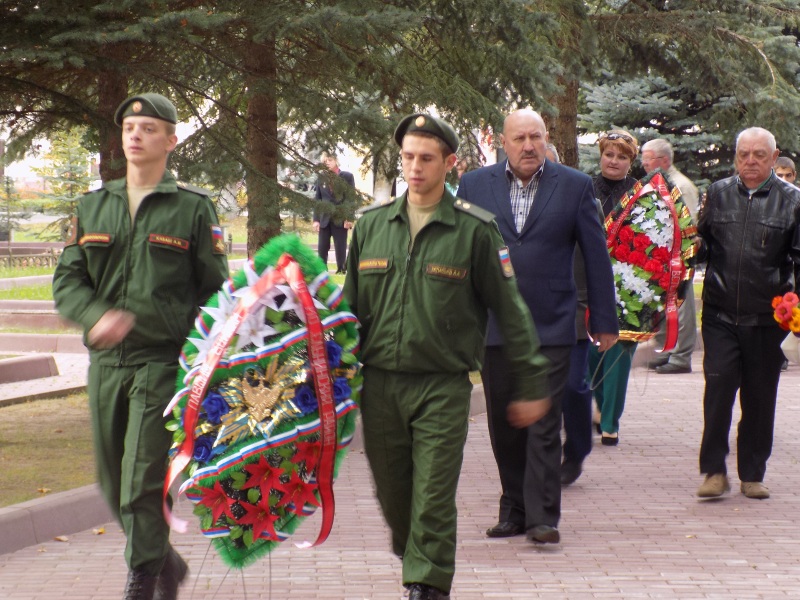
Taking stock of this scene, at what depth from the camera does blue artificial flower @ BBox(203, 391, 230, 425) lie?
4609 mm

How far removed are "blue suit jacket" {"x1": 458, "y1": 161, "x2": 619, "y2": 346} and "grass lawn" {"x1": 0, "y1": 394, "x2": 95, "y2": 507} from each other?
285cm

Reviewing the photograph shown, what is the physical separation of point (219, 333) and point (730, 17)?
13.7 meters

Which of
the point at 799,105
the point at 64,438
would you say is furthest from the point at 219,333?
the point at 799,105

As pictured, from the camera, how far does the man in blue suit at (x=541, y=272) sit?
21.6ft

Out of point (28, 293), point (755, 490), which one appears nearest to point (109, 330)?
point (755, 490)

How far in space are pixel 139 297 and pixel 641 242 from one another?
179 inches

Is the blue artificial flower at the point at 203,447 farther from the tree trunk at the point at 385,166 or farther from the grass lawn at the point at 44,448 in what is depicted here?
the tree trunk at the point at 385,166

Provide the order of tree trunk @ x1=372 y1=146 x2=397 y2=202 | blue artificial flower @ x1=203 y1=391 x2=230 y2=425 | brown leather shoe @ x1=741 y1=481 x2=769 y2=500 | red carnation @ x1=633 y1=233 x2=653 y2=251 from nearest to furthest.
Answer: blue artificial flower @ x1=203 y1=391 x2=230 y2=425 → brown leather shoe @ x1=741 y1=481 x2=769 y2=500 → red carnation @ x1=633 y1=233 x2=653 y2=251 → tree trunk @ x1=372 y1=146 x2=397 y2=202

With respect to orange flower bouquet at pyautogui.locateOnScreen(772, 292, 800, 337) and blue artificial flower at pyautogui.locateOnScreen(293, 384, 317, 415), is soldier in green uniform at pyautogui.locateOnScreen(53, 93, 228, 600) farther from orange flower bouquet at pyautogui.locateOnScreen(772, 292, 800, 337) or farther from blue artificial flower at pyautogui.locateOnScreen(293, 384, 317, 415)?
orange flower bouquet at pyautogui.locateOnScreen(772, 292, 800, 337)

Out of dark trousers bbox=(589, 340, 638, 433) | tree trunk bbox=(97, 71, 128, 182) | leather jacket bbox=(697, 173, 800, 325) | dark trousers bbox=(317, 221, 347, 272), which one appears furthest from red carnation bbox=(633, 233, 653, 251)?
dark trousers bbox=(317, 221, 347, 272)

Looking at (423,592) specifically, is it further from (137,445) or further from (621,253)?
(621,253)

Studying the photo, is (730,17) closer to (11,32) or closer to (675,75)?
(675,75)

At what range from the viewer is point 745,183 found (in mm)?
7613

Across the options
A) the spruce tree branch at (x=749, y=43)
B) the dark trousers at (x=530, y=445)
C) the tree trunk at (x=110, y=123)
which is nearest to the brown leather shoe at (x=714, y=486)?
the dark trousers at (x=530, y=445)
